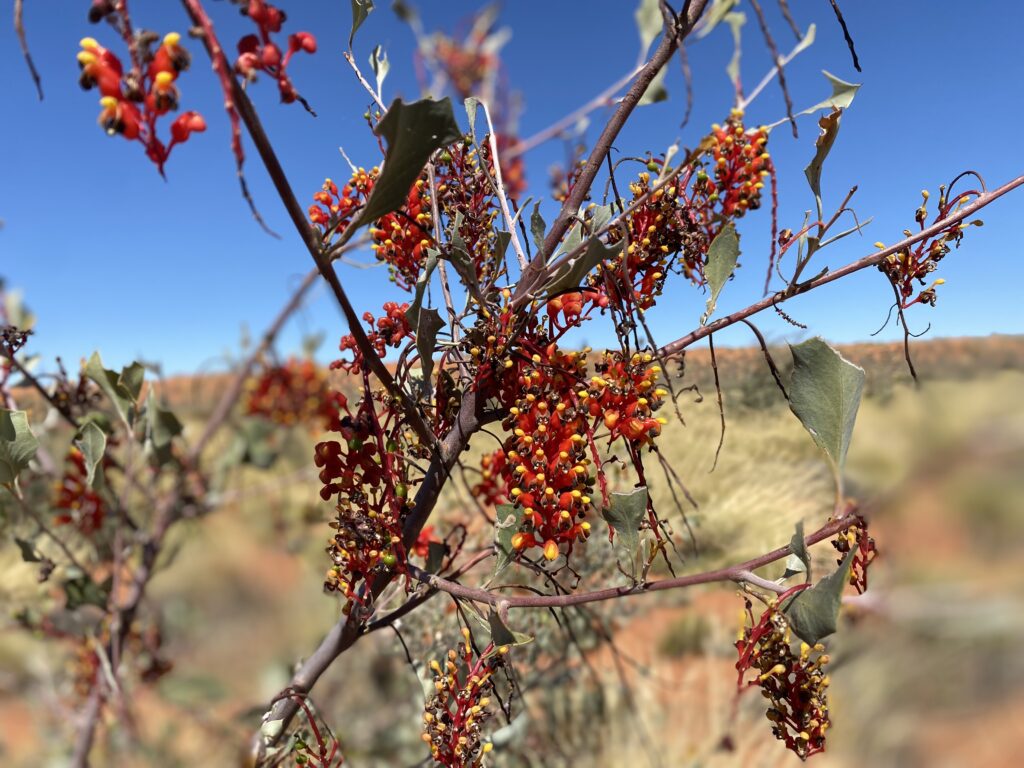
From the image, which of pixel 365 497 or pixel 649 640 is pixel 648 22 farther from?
pixel 649 640

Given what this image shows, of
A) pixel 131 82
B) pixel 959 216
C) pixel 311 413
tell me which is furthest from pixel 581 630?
pixel 131 82

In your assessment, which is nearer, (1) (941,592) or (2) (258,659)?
(1) (941,592)

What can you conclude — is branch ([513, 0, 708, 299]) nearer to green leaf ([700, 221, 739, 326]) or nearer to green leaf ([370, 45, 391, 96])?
green leaf ([700, 221, 739, 326])

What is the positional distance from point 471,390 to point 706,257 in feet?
0.79

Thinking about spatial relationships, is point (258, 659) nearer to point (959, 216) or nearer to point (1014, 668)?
point (959, 216)

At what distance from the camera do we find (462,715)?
477 mm

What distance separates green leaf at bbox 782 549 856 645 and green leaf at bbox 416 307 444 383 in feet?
1.02

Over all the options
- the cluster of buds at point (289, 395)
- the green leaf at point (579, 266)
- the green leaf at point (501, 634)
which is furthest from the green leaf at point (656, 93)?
the cluster of buds at point (289, 395)

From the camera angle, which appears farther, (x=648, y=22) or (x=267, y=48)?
(x=648, y=22)

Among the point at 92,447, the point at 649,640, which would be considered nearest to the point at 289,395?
the point at 92,447

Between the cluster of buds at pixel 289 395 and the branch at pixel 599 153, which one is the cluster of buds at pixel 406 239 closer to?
the branch at pixel 599 153

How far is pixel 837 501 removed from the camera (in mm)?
429

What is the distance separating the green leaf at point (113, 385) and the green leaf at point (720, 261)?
2.30 feet

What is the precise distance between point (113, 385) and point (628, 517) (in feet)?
2.21
